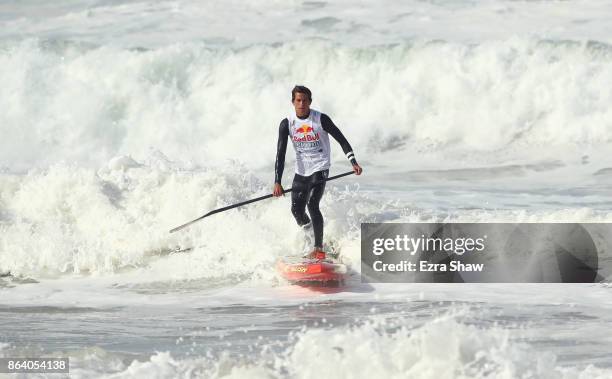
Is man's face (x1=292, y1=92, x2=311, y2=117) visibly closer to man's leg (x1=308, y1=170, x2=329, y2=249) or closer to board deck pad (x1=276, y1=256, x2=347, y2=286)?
man's leg (x1=308, y1=170, x2=329, y2=249)

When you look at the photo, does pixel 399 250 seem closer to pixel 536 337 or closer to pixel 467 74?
pixel 536 337

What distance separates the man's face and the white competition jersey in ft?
0.20

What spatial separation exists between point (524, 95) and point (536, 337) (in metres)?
13.9

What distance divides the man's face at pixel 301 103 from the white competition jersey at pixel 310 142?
6 centimetres

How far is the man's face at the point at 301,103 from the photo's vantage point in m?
8.91

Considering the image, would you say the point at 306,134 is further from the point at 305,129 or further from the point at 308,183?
the point at 308,183

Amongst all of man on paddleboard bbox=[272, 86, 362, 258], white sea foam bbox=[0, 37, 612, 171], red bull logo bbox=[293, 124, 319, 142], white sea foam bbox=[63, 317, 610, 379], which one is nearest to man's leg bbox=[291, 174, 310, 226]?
man on paddleboard bbox=[272, 86, 362, 258]

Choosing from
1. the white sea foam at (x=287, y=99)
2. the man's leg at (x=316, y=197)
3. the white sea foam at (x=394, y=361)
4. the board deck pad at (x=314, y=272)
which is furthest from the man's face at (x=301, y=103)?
the white sea foam at (x=287, y=99)

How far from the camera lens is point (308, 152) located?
9219mm

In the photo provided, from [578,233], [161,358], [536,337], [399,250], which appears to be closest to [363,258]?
[399,250]

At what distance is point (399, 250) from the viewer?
1116cm

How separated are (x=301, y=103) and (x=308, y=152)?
1.62 ft

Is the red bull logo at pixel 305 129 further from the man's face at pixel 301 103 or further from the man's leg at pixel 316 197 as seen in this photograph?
the man's leg at pixel 316 197

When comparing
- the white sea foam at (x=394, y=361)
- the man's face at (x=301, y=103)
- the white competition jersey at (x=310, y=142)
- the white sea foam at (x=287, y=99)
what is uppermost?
the white sea foam at (x=287, y=99)
